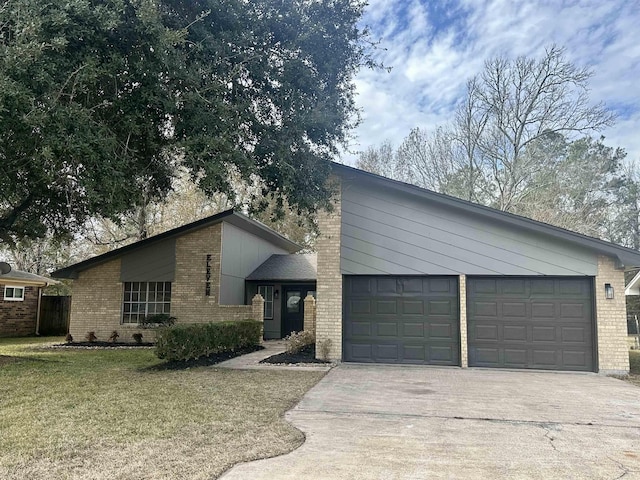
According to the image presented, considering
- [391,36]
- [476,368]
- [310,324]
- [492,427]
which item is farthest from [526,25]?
[492,427]

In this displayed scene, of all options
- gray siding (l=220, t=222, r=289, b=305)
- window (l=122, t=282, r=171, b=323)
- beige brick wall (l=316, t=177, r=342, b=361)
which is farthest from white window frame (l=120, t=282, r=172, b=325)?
beige brick wall (l=316, t=177, r=342, b=361)

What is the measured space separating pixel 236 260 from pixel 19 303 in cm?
1016

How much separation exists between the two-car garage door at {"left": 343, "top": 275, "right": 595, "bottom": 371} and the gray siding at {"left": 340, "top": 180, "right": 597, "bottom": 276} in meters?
0.29

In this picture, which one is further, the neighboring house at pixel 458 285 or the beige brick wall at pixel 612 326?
the neighboring house at pixel 458 285

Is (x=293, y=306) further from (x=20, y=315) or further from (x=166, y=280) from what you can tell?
(x=20, y=315)

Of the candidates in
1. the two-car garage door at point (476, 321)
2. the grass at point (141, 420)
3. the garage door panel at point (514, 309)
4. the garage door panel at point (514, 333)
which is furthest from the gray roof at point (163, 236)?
the garage door panel at point (514, 333)

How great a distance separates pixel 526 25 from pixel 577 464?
12.7m

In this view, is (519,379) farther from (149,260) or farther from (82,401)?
(149,260)

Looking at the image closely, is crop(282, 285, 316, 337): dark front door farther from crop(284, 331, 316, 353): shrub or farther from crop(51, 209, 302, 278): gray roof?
crop(284, 331, 316, 353): shrub

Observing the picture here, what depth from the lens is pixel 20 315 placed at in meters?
20.0

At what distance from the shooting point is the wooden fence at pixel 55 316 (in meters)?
20.8

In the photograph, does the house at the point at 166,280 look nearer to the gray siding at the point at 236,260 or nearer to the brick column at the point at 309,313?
the gray siding at the point at 236,260

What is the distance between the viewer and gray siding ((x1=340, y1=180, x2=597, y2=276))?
1028 cm

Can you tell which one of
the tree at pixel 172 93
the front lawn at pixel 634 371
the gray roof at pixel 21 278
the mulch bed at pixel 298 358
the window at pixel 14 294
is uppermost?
the tree at pixel 172 93
